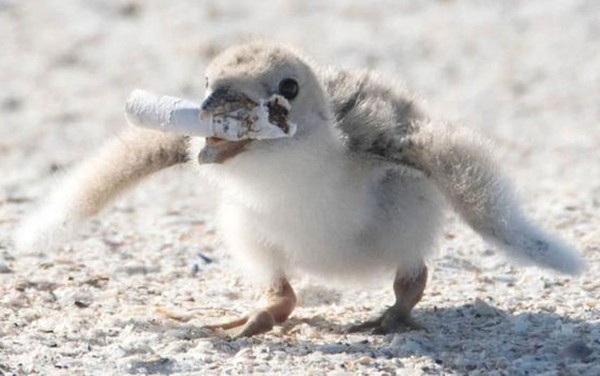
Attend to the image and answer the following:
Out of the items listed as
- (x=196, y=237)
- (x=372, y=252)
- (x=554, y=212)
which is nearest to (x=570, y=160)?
(x=554, y=212)

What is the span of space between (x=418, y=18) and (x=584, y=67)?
1513mm

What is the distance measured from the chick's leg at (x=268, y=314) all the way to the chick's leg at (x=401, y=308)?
0.29 meters

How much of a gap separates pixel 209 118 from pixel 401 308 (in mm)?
983

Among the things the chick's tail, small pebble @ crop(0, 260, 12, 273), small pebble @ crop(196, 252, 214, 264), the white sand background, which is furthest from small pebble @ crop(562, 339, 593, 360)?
small pebble @ crop(0, 260, 12, 273)

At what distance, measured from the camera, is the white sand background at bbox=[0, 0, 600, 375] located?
4777mm

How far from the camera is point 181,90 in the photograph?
31.9ft

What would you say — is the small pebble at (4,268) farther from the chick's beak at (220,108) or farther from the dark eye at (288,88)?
the dark eye at (288,88)

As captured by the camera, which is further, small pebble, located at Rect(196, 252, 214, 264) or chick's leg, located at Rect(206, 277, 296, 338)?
small pebble, located at Rect(196, 252, 214, 264)

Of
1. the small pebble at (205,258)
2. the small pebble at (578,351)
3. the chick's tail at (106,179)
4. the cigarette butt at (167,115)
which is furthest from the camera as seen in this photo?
the small pebble at (205,258)

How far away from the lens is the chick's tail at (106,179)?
560cm

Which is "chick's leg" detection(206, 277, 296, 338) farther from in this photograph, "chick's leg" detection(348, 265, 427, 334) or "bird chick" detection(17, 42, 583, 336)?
"chick's leg" detection(348, 265, 427, 334)

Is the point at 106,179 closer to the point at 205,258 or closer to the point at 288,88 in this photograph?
the point at 205,258

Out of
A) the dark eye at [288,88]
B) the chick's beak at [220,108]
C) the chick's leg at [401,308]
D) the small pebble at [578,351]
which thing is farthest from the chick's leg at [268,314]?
the small pebble at [578,351]

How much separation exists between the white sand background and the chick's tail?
22 centimetres
